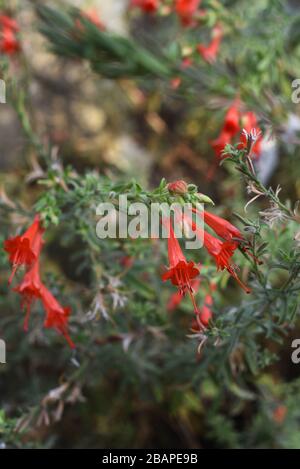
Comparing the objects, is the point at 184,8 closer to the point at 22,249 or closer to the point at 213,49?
the point at 213,49

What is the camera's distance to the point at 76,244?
3041 millimetres

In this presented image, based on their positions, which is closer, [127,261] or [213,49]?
[127,261]

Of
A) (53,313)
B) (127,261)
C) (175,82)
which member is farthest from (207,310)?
(175,82)

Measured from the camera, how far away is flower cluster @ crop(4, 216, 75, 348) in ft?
5.63

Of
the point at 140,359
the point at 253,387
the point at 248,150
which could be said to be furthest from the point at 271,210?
the point at 253,387

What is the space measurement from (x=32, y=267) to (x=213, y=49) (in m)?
1.47

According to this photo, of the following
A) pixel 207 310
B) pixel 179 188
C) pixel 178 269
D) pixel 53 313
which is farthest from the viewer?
pixel 207 310

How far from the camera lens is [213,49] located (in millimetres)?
2725

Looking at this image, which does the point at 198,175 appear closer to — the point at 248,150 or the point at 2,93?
the point at 2,93

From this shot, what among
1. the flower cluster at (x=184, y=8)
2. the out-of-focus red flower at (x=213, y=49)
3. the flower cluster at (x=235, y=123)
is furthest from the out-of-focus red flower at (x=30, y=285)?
the flower cluster at (x=184, y=8)

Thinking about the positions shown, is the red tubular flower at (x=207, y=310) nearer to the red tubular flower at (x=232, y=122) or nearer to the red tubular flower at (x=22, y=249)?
the red tubular flower at (x=22, y=249)

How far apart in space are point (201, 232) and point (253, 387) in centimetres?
135

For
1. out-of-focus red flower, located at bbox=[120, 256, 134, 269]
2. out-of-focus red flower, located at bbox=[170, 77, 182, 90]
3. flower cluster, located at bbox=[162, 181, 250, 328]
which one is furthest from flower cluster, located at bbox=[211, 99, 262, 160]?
flower cluster, located at bbox=[162, 181, 250, 328]

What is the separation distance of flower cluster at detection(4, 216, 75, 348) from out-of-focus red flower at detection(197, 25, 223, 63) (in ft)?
4.12
